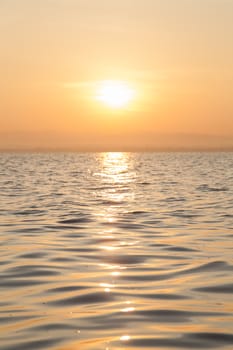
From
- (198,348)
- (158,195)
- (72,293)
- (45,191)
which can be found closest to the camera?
(198,348)

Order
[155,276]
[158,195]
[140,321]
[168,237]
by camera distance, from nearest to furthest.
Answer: [140,321] → [155,276] → [168,237] → [158,195]

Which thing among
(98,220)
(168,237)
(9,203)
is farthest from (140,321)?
(9,203)

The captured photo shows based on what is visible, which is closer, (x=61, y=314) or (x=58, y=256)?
(x=61, y=314)

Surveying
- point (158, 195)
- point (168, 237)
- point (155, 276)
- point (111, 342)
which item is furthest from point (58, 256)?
point (158, 195)

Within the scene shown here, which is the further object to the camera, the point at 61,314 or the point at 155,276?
the point at 155,276

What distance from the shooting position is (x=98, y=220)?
71.3ft

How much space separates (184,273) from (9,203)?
1667 centimetres

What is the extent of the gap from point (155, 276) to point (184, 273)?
57 centimetres

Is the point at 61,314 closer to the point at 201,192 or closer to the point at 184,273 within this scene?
the point at 184,273

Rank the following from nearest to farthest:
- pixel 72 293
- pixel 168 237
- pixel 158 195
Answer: pixel 72 293 < pixel 168 237 < pixel 158 195

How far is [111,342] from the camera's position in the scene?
7.68m

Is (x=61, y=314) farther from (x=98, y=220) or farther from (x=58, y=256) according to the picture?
(x=98, y=220)

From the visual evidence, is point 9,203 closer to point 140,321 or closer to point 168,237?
point 168,237

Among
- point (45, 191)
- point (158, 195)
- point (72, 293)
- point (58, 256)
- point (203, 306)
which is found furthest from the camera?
point (45, 191)
